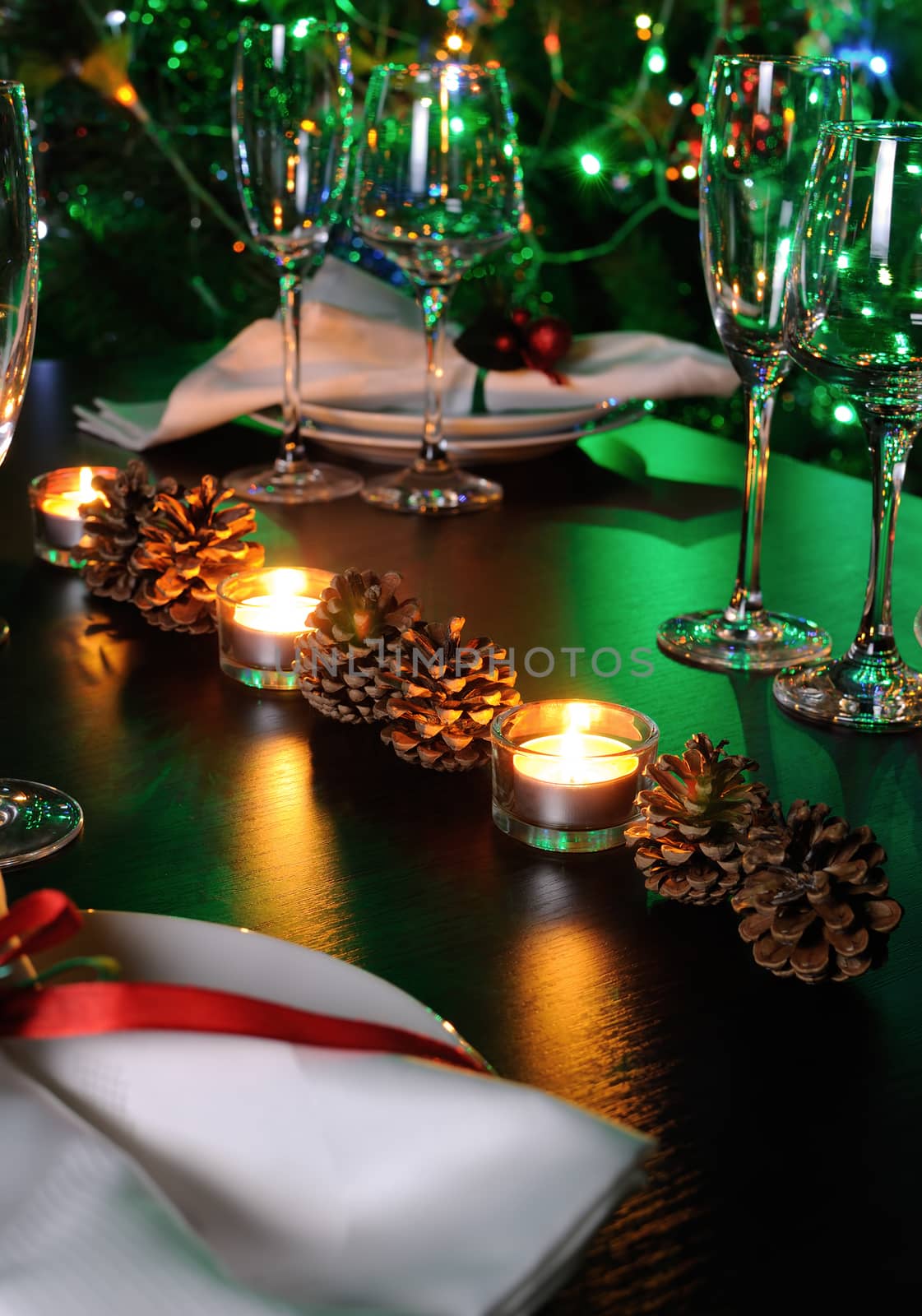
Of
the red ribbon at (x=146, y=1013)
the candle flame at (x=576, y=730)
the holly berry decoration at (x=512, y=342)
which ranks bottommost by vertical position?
the candle flame at (x=576, y=730)

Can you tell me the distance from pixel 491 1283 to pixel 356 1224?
3cm

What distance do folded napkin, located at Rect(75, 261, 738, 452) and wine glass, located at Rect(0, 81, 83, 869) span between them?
632 mm

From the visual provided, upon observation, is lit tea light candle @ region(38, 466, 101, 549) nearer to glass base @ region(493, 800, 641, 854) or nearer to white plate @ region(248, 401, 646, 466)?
white plate @ region(248, 401, 646, 466)

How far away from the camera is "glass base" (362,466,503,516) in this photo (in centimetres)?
106

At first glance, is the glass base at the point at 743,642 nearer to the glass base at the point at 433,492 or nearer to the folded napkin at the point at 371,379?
the glass base at the point at 433,492

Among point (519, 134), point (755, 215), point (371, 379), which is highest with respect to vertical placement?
point (519, 134)

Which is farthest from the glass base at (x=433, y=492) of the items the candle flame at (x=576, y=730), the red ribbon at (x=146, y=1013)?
the red ribbon at (x=146, y=1013)

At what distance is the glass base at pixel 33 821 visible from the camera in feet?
1.81

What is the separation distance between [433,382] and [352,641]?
0.45 meters

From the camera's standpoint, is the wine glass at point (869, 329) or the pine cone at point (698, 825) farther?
the wine glass at point (869, 329)

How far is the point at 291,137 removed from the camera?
1070 millimetres

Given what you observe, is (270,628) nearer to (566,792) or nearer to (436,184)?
(566,792)

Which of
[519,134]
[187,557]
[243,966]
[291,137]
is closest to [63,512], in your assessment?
[187,557]

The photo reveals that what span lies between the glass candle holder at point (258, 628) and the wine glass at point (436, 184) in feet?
1.01
